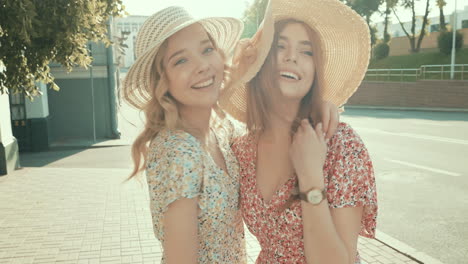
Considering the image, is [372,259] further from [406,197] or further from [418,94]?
[418,94]

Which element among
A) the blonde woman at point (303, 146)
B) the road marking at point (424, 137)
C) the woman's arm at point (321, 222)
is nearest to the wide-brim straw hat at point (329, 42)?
the blonde woman at point (303, 146)

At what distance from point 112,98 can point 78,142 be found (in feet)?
7.51

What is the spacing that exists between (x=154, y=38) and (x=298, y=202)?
3.30 ft

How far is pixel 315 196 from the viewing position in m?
1.56

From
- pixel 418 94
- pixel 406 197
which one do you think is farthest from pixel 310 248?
pixel 418 94

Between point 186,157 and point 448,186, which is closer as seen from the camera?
point 186,157

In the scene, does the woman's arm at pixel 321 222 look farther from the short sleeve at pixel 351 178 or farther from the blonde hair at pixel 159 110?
the blonde hair at pixel 159 110

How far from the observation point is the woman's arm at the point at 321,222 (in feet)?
5.04

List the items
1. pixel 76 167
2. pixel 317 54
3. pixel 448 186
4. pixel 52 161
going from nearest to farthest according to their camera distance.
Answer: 1. pixel 317 54
2. pixel 448 186
3. pixel 76 167
4. pixel 52 161

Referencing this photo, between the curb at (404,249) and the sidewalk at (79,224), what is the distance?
0.07m

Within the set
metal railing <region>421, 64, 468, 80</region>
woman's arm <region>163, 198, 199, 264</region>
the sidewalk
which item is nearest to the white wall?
the sidewalk

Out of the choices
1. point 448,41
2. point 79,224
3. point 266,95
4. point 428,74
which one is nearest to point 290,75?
point 266,95

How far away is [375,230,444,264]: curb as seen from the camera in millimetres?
4355

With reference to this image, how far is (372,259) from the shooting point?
435 centimetres
